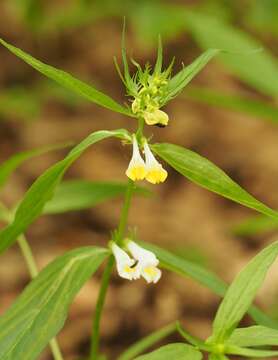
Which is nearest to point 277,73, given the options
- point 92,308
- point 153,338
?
point 92,308

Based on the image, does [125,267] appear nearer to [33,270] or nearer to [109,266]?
[109,266]

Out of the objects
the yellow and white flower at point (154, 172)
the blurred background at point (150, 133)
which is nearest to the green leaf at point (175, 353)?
the yellow and white flower at point (154, 172)

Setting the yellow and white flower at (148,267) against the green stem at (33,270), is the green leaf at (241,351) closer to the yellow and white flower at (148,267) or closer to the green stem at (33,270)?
the yellow and white flower at (148,267)

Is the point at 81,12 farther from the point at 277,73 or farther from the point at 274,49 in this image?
the point at 277,73

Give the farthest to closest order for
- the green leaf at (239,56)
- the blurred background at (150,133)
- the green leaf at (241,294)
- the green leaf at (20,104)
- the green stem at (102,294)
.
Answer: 1. the green leaf at (20,104)
2. the blurred background at (150,133)
3. the green leaf at (239,56)
4. the green stem at (102,294)
5. the green leaf at (241,294)

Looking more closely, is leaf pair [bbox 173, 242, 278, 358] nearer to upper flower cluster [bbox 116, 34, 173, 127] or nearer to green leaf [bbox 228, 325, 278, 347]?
green leaf [bbox 228, 325, 278, 347]

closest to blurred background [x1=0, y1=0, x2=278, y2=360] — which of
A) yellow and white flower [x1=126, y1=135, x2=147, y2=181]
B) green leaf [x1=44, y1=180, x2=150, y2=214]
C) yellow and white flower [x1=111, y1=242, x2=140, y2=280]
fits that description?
green leaf [x1=44, y1=180, x2=150, y2=214]

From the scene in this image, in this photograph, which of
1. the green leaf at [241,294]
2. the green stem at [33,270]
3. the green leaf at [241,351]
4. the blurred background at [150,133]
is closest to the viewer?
the green leaf at [241,351]
